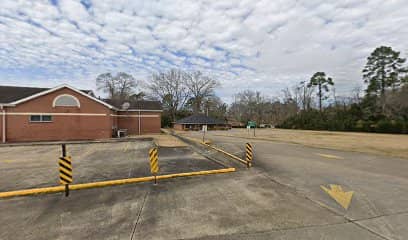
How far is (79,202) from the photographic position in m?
5.24

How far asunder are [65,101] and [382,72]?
50.7 metres

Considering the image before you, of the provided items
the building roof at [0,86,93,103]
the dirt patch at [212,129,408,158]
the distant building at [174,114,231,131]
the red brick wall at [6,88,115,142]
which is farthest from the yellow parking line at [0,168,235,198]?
the distant building at [174,114,231,131]

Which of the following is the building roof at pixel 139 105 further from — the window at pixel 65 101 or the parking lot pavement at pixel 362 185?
the parking lot pavement at pixel 362 185

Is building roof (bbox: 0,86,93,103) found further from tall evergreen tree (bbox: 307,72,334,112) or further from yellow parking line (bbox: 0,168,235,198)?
tall evergreen tree (bbox: 307,72,334,112)

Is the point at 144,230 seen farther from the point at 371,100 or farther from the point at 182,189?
the point at 371,100

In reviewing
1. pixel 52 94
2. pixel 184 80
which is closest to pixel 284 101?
pixel 184 80

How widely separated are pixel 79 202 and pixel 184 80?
52.2m

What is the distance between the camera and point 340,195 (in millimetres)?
5625

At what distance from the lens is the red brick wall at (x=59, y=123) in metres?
19.8

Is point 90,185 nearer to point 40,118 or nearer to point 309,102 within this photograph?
point 40,118

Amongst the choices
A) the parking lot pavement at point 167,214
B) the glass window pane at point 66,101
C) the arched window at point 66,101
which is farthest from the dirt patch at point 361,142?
the glass window pane at point 66,101

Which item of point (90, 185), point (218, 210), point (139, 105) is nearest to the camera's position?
point (218, 210)

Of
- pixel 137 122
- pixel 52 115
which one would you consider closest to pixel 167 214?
pixel 52 115

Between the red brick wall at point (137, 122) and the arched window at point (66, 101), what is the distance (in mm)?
8831
